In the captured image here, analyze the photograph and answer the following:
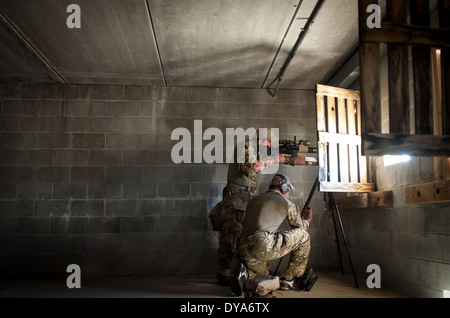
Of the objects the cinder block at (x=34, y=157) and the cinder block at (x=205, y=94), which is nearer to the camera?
the cinder block at (x=34, y=157)

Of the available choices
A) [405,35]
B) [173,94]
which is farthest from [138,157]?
[405,35]

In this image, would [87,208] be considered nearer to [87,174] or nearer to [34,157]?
[87,174]

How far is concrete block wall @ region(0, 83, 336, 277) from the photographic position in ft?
15.1

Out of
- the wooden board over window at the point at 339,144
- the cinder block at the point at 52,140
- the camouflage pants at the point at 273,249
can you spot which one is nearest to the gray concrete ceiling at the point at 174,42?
the wooden board over window at the point at 339,144

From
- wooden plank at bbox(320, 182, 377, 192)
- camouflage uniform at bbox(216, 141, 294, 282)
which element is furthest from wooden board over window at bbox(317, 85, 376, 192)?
camouflage uniform at bbox(216, 141, 294, 282)

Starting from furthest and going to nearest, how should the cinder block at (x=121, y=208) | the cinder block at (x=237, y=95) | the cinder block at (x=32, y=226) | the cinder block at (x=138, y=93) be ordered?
the cinder block at (x=237, y=95), the cinder block at (x=138, y=93), the cinder block at (x=121, y=208), the cinder block at (x=32, y=226)

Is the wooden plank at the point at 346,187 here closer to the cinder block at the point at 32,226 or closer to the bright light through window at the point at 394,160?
the bright light through window at the point at 394,160

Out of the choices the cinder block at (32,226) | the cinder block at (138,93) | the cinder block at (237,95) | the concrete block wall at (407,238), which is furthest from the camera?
the cinder block at (237,95)

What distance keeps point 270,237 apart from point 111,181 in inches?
97.2

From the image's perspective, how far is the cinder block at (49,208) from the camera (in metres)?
4.62

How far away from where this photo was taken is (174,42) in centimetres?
383

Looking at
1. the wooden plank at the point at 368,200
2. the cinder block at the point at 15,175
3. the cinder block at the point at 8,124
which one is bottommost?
the wooden plank at the point at 368,200

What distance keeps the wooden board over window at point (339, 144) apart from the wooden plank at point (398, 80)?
1.46 metres
